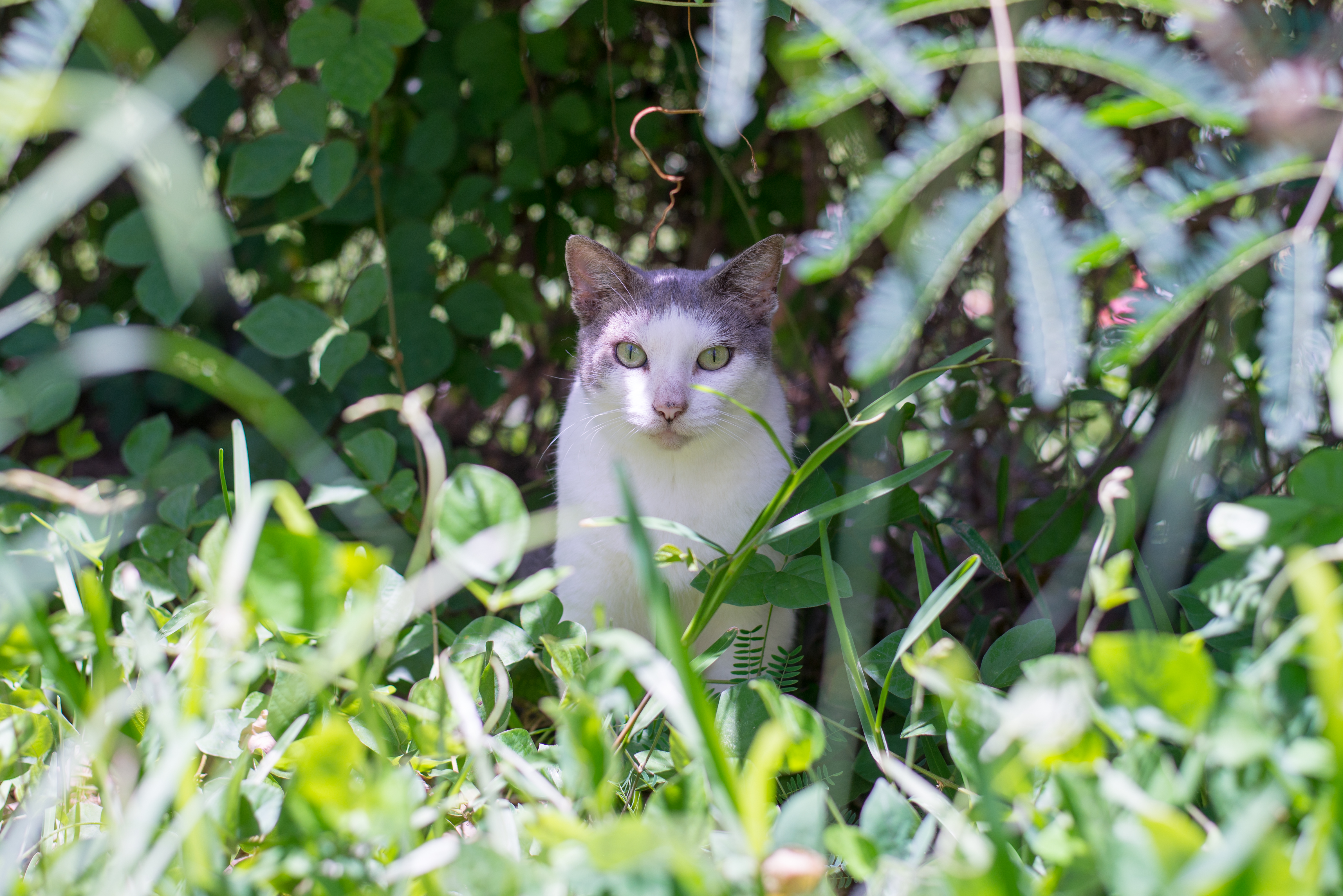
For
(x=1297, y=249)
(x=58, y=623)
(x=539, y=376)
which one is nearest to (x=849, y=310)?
(x=539, y=376)

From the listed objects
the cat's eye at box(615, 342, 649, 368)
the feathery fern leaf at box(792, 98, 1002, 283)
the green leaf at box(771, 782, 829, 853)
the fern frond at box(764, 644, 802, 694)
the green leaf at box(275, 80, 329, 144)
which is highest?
the green leaf at box(275, 80, 329, 144)

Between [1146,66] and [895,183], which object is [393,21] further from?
[1146,66]

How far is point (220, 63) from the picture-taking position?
2.33 metres

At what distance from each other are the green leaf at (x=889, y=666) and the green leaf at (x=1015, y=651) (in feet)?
0.37

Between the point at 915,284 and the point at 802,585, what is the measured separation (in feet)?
1.91

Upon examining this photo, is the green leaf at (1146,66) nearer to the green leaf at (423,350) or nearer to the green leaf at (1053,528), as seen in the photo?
the green leaf at (1053,528)

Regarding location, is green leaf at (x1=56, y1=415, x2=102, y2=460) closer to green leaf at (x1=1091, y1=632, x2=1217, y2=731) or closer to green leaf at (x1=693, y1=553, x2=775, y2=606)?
green leaf at (x1=693, y1=553, x2=775, y2=606)

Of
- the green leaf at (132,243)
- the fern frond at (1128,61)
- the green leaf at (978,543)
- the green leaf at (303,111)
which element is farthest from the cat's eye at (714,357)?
the green leaf at (132,243)

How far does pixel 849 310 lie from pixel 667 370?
1.09 metres

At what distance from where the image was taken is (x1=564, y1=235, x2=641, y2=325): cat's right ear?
1.81 meters

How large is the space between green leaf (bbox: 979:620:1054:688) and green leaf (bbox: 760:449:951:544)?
26 cm

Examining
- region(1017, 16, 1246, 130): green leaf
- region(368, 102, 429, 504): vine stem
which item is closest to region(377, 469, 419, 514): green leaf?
region(368, 102, 429, 504): vine stem

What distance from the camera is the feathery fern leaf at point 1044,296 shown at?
2.32 feet

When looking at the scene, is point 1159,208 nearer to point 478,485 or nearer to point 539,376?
point 478,485
